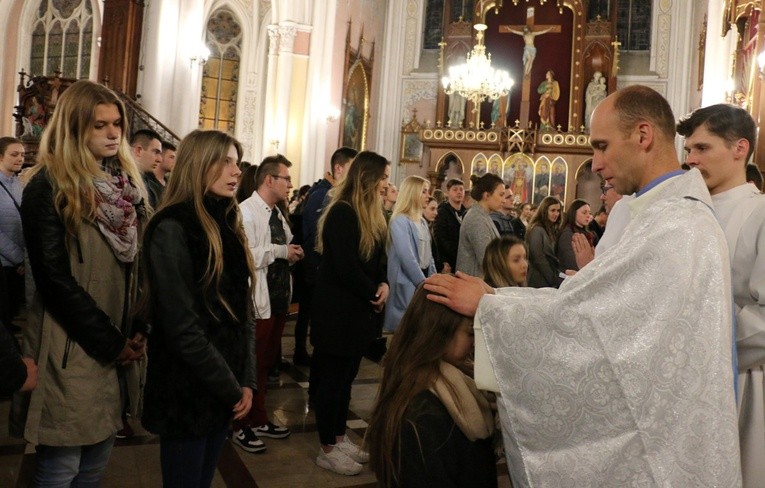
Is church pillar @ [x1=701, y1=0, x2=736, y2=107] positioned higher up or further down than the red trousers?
higher up

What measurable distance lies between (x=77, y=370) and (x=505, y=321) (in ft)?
4.58

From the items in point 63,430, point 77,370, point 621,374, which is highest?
point 621,374

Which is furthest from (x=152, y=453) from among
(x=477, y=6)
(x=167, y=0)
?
(x=477, y=6)

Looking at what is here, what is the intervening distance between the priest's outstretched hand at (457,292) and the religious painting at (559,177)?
17592 millimetres

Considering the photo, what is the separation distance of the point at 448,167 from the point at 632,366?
18.2 metres

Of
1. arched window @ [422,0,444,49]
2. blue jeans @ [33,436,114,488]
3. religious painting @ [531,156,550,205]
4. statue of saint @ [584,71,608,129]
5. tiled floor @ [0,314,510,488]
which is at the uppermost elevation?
arched window @ [422,0,444,49]

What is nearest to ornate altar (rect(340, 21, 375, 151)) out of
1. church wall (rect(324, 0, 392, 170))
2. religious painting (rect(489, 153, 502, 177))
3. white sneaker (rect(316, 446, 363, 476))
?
church wall (rect(324, 0, 392, 170))

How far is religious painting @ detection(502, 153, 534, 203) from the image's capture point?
62.2 ft

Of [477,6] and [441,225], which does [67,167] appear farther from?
[477,6]

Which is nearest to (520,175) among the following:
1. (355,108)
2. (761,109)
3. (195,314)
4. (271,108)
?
(355,108)

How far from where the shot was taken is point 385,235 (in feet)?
12.6

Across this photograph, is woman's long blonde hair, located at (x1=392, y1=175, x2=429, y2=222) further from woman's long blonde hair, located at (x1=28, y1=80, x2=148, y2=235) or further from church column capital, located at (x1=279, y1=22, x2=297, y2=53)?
church column capital, located at (x1=279, y1=22, x2=297, y2=53)

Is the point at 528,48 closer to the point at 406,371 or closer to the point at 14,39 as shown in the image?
the point at 14,39

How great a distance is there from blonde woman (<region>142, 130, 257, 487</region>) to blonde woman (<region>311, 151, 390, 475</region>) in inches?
47.9
